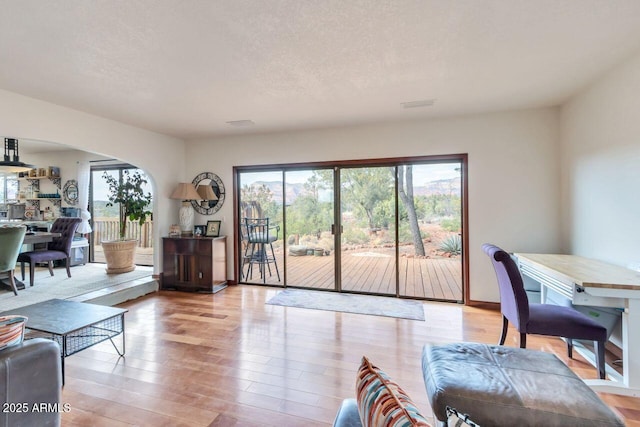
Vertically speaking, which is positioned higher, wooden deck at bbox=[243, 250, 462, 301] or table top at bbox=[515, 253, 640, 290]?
table top at bbox=[515, 253, 640, 290]

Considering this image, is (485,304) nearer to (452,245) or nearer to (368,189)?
(452,245)

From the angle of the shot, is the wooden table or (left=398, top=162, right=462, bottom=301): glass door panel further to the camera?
(left=398, top=162, right=462, bottom=301): glass door panel

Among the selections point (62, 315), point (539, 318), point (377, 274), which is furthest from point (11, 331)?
point (377, 274)

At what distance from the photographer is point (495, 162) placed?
381 cm

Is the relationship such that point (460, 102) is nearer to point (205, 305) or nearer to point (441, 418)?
point (441, 418)

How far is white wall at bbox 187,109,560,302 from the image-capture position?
3654 mm

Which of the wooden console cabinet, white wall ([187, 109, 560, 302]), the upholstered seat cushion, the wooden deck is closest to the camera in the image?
the upholstered seat cushion

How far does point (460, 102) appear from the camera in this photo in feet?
11.1

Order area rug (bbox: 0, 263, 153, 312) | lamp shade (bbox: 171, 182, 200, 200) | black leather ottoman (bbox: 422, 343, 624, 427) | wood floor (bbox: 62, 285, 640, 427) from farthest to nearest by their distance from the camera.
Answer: lamp shade (bbox: 171, 182, 200, 200), area rug (bbox: 0, 263, 153, 312), wood floor (bbox: 62, 285, 640, 427), black leather ottoman (bbox: 422, 343, 624, 427)

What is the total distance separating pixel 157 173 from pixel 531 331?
523 cm

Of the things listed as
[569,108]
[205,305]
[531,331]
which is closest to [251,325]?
[205,305]

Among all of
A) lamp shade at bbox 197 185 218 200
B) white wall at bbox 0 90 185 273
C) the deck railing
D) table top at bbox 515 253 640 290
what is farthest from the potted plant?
table top at bbox 515 253 640 290

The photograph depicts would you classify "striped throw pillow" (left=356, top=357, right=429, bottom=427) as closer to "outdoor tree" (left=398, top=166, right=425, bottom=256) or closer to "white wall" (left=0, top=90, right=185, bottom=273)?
"outdoor tree" (left=398, top=166, right=425, bottom=256)

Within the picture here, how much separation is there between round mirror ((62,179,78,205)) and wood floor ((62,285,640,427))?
4.11 meters
